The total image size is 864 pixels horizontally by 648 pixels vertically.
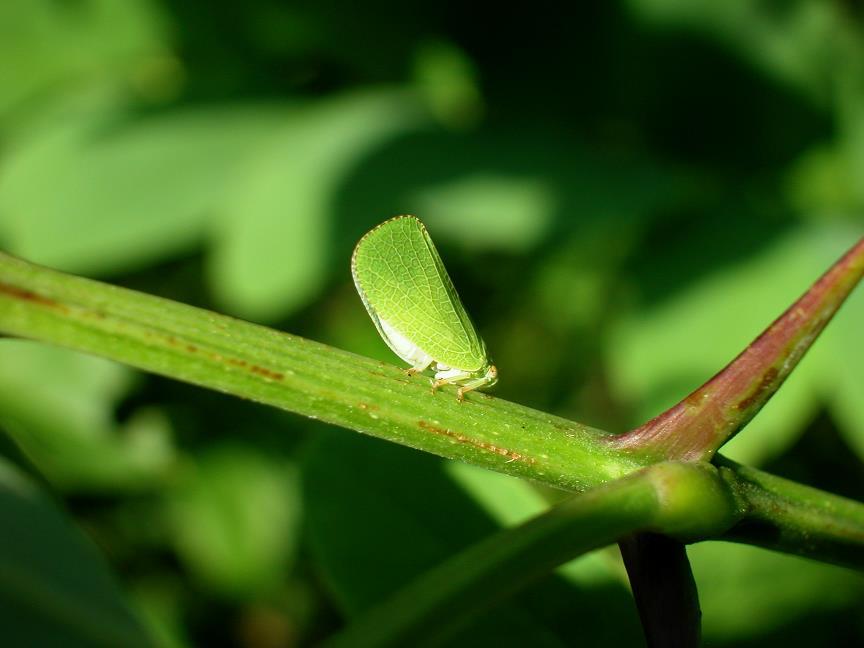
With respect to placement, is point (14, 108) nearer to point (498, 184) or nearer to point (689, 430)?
point (498, 184)

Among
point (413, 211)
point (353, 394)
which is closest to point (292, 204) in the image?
point (413, 211)

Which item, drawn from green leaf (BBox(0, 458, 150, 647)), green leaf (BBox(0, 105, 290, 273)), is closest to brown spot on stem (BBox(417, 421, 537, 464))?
green leaf (BBox(0, 458, 150, 647))

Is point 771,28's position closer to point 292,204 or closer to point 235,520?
point 292,204

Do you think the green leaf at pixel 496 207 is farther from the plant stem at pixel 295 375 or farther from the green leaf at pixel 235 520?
the plant stem at pixel 295 375

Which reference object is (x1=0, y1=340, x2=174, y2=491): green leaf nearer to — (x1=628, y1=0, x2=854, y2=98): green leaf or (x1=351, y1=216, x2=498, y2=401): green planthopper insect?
(x1=351, y1=216, x2=498, y2=401): green planthopper insect

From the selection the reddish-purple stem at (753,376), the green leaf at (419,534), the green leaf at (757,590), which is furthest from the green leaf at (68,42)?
the reddish-purple stem at (753,376)
